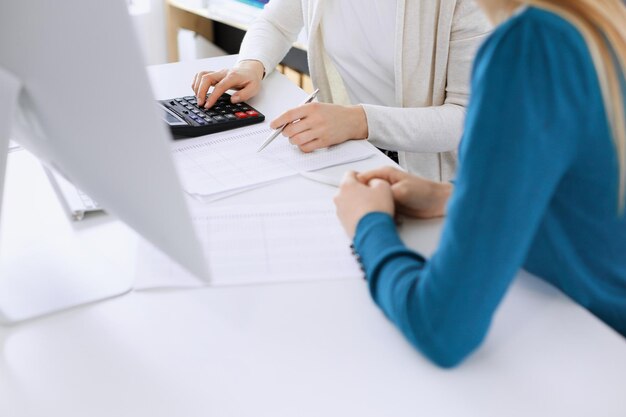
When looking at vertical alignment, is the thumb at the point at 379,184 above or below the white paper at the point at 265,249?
above

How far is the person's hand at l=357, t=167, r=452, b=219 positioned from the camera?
0.82 metres

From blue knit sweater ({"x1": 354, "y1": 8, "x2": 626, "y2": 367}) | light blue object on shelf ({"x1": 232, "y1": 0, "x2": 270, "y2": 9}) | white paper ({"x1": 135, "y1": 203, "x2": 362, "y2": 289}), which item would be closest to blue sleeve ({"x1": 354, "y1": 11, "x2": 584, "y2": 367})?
blue knit sweater ({"x1": 354, "y1": 8, "x2": 626, "y2": 367})

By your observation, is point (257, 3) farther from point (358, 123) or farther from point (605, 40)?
point (605, 40)

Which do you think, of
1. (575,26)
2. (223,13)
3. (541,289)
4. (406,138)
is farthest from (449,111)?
(223,13)

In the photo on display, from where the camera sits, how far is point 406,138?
1.15 meters

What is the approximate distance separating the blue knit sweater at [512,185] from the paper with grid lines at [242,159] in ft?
1.11

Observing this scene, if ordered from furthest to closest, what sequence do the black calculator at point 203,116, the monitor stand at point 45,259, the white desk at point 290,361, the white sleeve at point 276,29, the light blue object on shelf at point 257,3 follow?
the light blue object on shelf at point 257,3
the white sleeve at point 276,29
the black calculator at point 203,116
the monitor stand at point 45,259
the white desk at point 290,361

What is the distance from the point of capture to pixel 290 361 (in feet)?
2.01

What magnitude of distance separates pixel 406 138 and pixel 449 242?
0.60 metres

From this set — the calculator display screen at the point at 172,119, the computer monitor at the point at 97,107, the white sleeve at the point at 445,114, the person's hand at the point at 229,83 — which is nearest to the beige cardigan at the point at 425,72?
the white sleeve at the point at 445,114

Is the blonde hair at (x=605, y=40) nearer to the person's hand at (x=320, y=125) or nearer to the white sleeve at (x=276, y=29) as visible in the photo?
the person's hand at (x=320, y=125)

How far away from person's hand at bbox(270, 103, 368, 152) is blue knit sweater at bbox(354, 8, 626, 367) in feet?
1.32

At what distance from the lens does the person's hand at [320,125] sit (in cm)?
102

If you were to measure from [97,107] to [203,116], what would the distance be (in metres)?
0.65
